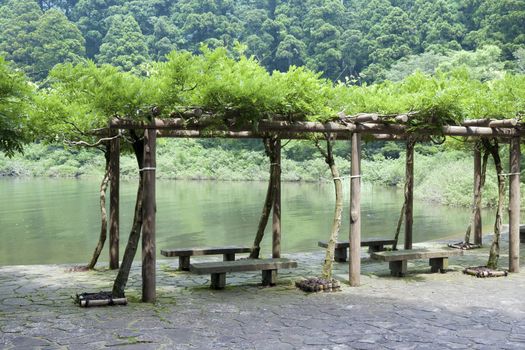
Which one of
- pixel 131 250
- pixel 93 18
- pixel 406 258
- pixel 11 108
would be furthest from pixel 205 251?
pixel 93 18

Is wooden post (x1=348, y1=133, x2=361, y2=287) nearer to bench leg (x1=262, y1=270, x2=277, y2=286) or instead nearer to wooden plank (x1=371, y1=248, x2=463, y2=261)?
wooden plank (x1=371, y1=248, x2=463, y2=261)

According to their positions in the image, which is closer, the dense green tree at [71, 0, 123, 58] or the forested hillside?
the forested hillside

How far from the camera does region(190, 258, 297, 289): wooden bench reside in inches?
293

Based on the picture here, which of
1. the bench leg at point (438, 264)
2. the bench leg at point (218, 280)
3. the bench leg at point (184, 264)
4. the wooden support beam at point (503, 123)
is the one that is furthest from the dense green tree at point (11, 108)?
the wooden support beam at point (503, 123)

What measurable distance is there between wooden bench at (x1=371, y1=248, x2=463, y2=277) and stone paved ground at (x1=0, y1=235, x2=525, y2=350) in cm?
19

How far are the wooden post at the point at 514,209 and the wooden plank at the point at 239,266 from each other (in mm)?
3526

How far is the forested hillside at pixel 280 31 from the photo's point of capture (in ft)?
148

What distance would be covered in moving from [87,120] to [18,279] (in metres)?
2.68

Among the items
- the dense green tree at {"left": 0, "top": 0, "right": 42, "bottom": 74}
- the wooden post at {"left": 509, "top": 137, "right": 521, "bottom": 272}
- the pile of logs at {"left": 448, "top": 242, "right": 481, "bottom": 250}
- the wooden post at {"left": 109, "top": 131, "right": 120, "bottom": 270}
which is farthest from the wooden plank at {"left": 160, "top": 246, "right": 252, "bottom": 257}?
the dense green tree at {"left": 0, "top": 0, "right": 42, "bottom": 74}

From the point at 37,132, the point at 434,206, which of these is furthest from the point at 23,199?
the point at 37,132

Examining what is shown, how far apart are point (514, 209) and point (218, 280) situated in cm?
466

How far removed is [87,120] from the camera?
7254 mm

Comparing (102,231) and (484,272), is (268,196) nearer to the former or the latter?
(102,231)

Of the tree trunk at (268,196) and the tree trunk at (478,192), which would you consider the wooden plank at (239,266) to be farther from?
the tree trunk at (478,192)
